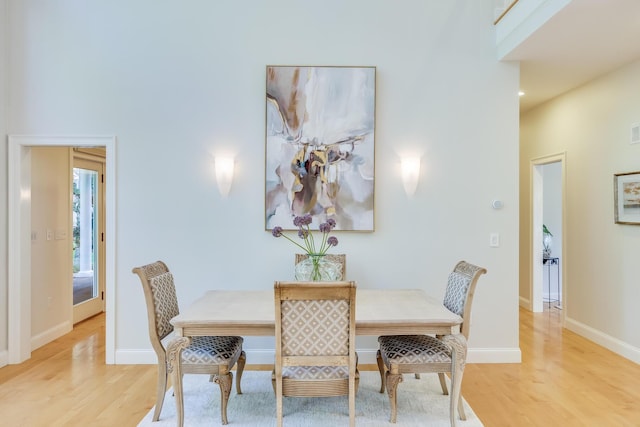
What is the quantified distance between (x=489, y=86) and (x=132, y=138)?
3321mm

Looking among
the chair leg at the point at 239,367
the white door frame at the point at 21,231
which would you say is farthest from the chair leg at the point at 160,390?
the white door frame at the point at 21,231

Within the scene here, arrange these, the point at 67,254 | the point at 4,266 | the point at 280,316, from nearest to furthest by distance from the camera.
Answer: the point at 280,316 → the point at 4,266 → the point at 67,254

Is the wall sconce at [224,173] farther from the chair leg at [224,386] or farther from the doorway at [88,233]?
the doorway at [88,233]

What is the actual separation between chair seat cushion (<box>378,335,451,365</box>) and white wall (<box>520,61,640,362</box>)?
2.36m

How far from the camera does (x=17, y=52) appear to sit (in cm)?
345

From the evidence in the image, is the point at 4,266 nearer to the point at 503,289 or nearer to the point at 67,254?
the point at 67,254

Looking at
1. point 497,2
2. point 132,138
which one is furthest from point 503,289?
point 132,138

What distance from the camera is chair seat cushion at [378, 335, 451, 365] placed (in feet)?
7.83

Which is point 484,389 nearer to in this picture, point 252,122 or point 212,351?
point 212,351

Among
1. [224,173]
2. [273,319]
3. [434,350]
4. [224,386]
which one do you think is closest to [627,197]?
[434,350]

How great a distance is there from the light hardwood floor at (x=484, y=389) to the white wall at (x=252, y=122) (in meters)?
0.32

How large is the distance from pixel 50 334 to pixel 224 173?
2.65m

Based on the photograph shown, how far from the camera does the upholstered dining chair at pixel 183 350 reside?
7.70 feet

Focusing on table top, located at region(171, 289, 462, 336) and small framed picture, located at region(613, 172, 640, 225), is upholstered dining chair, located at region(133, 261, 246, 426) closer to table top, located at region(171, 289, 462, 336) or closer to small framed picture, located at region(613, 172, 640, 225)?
table top, located at region(171, 289, 462, 336)
